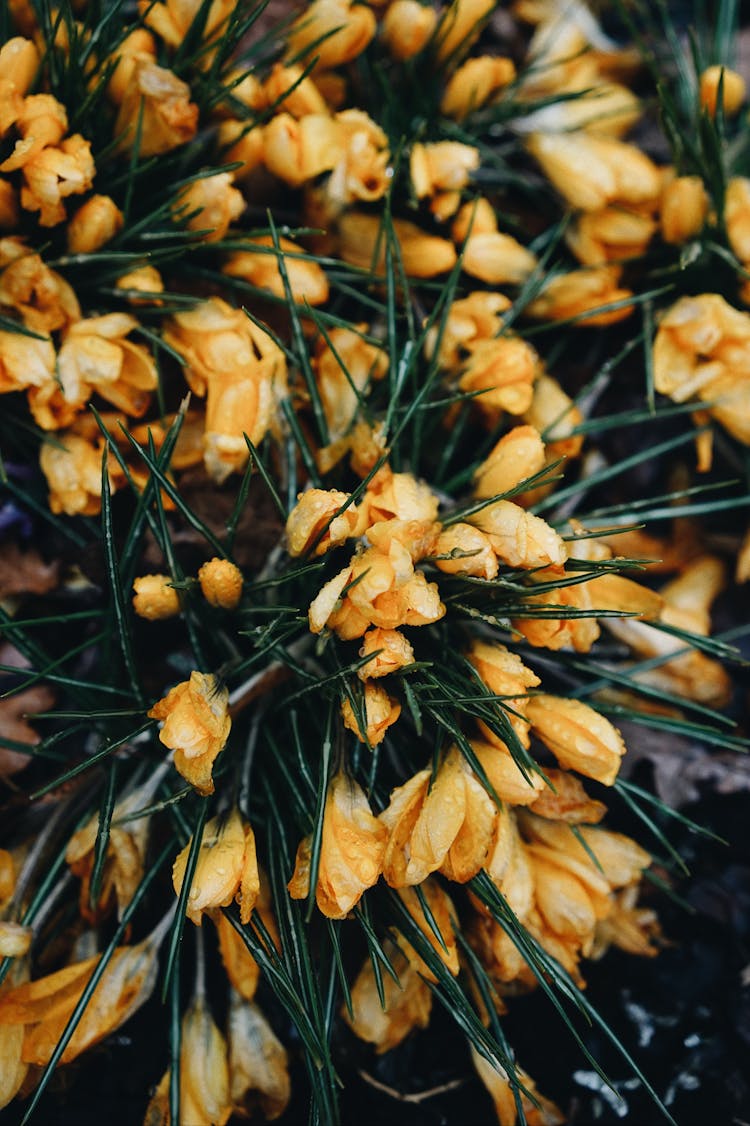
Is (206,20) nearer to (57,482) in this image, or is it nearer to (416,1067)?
(57,482)

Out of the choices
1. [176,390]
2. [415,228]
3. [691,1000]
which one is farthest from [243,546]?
[691,1000]

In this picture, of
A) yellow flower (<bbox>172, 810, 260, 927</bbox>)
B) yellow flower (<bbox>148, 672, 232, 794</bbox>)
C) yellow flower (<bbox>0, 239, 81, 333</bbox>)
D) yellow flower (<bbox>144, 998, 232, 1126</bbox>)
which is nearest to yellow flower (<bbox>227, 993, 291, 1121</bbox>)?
yellow flower (<bbox>144, 998, 232, 1126</bbox>)

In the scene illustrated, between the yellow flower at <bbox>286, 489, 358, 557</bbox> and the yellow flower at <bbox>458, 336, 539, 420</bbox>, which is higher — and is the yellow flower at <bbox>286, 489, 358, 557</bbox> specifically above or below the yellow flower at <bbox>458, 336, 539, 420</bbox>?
above

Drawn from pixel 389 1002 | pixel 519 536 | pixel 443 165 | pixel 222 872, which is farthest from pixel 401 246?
pixel 389 1002

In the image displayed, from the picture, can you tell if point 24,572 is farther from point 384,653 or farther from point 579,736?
point 579,736

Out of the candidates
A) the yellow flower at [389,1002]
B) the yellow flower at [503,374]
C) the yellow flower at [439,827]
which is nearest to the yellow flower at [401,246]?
the yellow flower at [503,374]

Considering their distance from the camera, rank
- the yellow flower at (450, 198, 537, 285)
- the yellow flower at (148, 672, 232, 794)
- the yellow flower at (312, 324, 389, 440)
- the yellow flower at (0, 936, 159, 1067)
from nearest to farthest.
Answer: the yellow flower at (148, 672, 232, 794) → the yellow flower at (0, 936, 159, 1067) → the yellow flower at (312, 324, 389, 440) → the yellow flower at (450, 198, 537, 285)

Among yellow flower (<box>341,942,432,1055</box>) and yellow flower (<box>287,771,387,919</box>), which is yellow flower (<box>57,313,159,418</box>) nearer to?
yellow flower (<box>287,771,387,919</box>)
